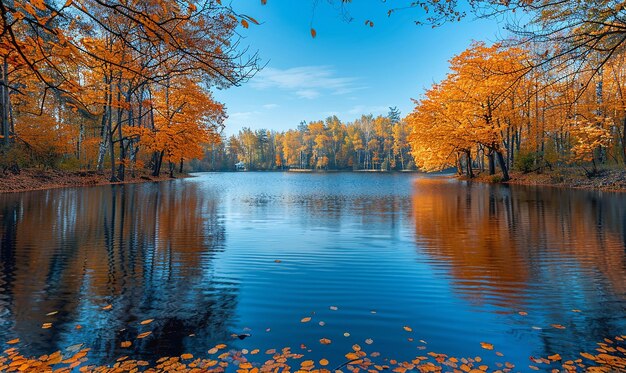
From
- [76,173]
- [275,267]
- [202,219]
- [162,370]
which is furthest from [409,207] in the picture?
[76,173]

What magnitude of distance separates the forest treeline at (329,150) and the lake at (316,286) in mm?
90425

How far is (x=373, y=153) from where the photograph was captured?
106 metres

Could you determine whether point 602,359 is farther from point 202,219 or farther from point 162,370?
point 202,219

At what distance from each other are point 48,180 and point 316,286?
25.1 meters

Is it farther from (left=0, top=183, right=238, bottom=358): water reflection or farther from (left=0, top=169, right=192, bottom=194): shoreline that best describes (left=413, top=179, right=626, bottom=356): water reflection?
(left=0, top=169, right=192, bottom=194): shoreline

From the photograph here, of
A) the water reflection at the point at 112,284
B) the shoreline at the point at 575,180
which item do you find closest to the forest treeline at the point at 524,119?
the shoreline at the point at 575,180

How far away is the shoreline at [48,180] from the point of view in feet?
65.4

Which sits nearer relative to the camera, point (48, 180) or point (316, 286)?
point (316, 286)

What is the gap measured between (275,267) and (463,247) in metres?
4.49

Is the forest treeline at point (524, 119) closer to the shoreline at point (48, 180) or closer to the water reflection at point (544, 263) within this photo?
the water reflection at point (544, 263)

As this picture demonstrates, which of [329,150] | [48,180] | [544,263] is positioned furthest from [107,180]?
[329,150]

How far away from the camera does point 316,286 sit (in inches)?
219

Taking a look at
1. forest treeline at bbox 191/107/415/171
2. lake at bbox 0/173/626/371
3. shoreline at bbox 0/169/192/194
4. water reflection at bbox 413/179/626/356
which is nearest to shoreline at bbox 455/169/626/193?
water reflection at bbox 413/179/626/356

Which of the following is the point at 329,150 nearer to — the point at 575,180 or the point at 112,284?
the point at 575,180
